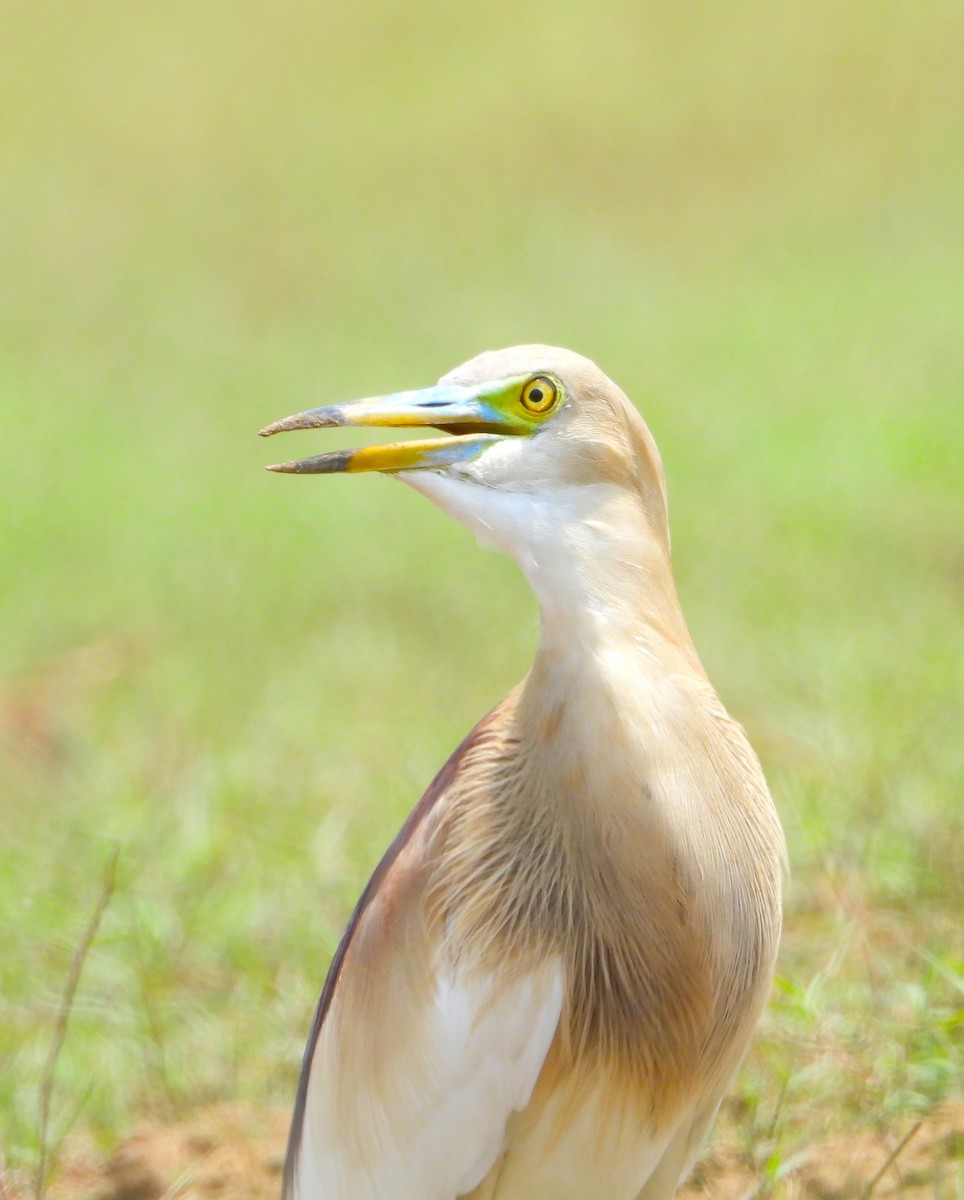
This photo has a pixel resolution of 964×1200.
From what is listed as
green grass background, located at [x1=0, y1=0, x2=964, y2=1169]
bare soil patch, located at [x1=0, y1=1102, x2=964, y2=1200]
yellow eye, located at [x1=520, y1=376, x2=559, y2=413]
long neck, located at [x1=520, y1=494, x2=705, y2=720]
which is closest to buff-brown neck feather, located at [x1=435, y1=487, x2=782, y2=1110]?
long neck, located at [x1=520, y1=494, x2=705, y2=720]

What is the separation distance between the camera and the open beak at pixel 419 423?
1547 millimetres

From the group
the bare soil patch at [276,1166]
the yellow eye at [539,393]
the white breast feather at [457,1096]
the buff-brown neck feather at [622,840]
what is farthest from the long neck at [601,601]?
the bare soil patch at [276,1166]

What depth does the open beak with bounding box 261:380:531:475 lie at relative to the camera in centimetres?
155

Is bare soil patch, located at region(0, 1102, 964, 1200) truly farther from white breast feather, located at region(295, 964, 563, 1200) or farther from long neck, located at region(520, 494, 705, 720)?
long neck, located at region(520, 494, 705, 720)

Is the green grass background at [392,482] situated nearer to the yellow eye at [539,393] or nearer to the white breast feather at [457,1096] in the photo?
the white breast feather at [457,1096]

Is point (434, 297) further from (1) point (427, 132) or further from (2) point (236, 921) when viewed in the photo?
(2) point (236, 921)

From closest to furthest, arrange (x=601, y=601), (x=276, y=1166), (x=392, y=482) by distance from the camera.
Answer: (x=601, y=601)
(x=276, y=1166)
(x=392, y=482)

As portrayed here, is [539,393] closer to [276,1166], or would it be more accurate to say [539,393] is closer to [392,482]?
[276,1166]

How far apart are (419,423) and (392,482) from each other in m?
4.74

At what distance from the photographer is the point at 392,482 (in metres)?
6.31

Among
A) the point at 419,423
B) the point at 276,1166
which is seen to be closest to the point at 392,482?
the point at 276,1166

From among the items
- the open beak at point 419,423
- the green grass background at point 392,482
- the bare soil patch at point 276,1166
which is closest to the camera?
the open beak at point 419,423

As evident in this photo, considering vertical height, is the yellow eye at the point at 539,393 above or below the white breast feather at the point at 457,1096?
above

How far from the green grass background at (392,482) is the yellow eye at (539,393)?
1.03 m
